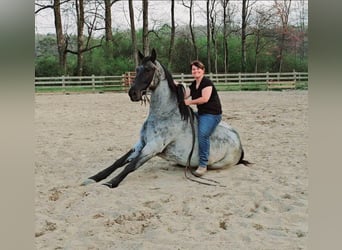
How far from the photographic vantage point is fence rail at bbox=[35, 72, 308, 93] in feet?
5.57

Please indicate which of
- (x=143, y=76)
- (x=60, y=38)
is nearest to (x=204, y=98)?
(x=143, y=76)

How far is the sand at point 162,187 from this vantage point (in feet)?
5.23

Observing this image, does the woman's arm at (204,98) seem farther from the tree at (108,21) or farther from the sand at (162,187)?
the tree at (108,21)

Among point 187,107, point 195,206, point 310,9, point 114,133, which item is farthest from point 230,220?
point 310,9

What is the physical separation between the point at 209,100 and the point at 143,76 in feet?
0.83

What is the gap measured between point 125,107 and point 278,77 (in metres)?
0.58

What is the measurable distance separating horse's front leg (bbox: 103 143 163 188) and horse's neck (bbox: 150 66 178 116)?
5.1 inches

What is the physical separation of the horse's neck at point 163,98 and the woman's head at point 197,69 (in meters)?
0.11

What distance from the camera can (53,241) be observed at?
160 centimetres

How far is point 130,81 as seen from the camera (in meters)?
1.71

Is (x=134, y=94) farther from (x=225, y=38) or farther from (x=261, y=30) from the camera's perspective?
(x=261, y=30)

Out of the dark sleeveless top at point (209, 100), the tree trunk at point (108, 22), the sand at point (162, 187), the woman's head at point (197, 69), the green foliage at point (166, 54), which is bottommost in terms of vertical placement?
the sand at point (162, 187)

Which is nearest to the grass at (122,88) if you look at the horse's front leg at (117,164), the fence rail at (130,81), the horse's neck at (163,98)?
the fence rail at (130,81)
